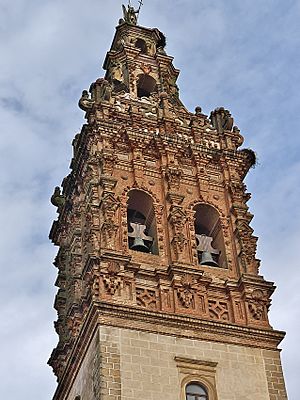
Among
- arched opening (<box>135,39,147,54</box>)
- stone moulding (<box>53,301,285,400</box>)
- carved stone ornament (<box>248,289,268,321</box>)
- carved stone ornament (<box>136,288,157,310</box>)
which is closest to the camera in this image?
stone moulding (<box>53,301,285,400</box>)

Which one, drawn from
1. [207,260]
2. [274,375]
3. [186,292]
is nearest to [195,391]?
[274,375]

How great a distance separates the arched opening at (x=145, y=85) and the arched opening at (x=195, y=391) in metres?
11.0

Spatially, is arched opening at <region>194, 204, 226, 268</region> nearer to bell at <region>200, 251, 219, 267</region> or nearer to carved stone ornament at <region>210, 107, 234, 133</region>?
bell at <region>200, 251, 219, 267</region>

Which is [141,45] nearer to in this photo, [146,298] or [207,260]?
[207,260]

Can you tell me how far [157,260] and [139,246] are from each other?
0.61 metres

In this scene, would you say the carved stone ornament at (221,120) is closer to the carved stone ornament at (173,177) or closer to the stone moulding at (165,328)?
the carved stone ornament at (173,177)

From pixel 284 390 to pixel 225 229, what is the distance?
4.69m

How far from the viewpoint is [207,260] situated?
23859 millimetres

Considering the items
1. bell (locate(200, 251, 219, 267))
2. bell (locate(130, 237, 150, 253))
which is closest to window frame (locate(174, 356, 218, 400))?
bell (locate(200, 251, 219, 267))

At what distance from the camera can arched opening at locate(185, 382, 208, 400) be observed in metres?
20.7

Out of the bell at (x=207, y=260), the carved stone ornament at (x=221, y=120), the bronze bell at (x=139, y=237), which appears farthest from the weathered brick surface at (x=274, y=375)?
the carved stone ornament at (x=221, y=120)

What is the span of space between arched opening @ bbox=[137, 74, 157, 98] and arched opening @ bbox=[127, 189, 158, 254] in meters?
5.48

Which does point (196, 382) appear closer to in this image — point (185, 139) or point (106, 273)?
point (106, 273)

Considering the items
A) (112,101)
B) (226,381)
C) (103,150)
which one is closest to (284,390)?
(226,381)
